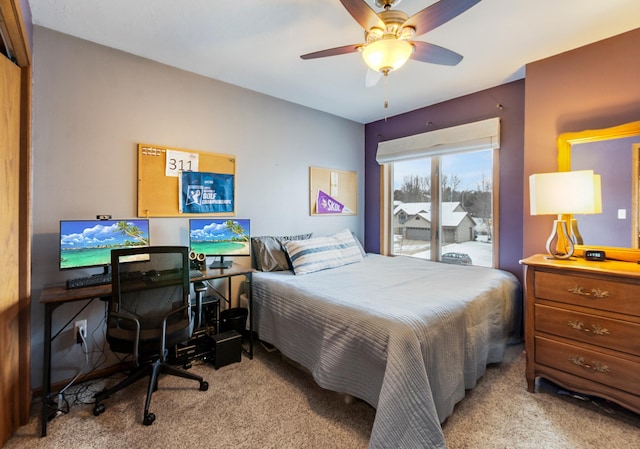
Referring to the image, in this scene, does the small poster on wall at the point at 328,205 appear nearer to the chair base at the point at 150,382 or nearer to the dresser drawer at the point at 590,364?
the chair base at the point at 150,382

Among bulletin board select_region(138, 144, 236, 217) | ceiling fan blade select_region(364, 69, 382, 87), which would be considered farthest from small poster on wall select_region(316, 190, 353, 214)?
ceiling fan blade select_region(364, 69, 382, 87)

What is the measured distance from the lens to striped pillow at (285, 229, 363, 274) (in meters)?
2.83

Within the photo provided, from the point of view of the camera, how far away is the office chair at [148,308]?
1.76 meters

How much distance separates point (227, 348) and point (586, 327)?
247 cm

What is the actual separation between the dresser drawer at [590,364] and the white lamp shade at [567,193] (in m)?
0.90

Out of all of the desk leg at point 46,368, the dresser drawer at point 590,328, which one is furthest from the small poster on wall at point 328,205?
the desk leg at point 46,368

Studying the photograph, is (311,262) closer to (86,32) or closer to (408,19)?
(408,19)

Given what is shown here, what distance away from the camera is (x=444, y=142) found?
11.0 ft

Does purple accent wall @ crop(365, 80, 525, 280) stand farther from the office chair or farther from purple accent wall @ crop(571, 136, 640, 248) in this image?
the office chair

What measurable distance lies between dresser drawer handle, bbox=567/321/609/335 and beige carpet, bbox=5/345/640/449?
505 mm

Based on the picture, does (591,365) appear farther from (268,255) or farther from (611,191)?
(268,255)

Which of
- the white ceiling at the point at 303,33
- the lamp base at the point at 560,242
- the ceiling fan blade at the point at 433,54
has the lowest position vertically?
the lamp base at the point at 560,242

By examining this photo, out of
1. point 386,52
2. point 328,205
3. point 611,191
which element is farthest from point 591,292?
point 328,205

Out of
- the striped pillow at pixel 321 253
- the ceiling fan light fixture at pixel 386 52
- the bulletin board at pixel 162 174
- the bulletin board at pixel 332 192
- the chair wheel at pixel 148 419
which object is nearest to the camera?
the ceiling fan light fixture at pixel 386 52
